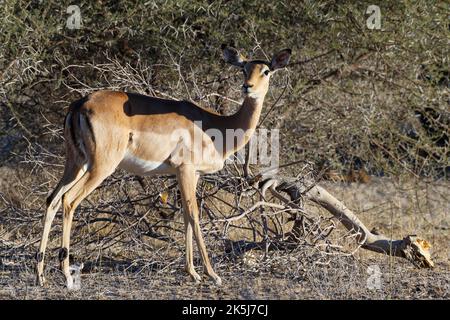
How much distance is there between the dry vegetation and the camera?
7020 millimetres

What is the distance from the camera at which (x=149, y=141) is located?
6.84 meters

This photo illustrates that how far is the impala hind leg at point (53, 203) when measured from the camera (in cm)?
637

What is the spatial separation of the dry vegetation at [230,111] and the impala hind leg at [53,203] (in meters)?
0.15

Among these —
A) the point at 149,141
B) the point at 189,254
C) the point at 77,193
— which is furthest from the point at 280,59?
the point at 77,193

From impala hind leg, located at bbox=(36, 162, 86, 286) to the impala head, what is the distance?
1.41m

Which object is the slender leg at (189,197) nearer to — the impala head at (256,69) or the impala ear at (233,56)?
the impala head at (256,69)

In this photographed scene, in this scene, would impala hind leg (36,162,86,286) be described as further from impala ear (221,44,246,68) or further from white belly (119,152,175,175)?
impala ear (221,44,246,68)

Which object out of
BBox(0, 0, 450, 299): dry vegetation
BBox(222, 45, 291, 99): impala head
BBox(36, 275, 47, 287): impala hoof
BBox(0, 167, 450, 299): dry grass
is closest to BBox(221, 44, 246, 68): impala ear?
BBox(222, 45, 291, 99): impala head

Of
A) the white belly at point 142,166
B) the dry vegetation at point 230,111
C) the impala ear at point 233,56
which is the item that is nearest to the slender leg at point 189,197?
the white belly at point 142,166

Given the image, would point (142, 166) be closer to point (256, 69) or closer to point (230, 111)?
point (256, 69)

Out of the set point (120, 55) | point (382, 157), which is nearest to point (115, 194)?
point (120, 55)

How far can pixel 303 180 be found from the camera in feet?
25.4

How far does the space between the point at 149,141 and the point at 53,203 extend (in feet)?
2.81

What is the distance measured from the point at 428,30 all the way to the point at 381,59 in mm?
584
